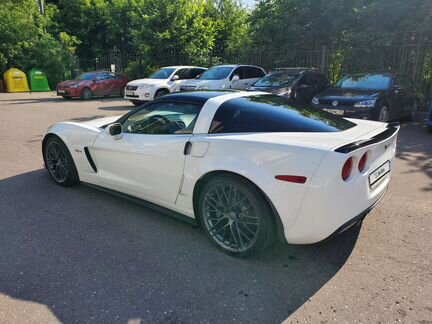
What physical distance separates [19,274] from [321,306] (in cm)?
232

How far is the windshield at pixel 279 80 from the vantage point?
431 inches

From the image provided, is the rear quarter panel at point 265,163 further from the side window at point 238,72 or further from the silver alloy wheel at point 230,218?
the side window at point 238,72

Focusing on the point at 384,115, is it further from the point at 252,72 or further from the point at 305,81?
the point at 252,72

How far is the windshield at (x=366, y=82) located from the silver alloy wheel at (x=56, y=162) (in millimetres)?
7652

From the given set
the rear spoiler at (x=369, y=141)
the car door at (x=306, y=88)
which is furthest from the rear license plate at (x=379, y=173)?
the car door at (x=306, y=88)

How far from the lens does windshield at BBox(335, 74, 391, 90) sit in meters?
9.34

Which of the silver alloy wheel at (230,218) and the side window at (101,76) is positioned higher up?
the side window at (101,76)

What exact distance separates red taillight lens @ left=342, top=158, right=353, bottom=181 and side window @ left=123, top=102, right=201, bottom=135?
1419 millimetres

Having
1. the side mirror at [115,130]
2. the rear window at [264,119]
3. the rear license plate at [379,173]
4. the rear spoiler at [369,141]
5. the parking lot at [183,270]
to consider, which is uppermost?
the rear window at [264,119]

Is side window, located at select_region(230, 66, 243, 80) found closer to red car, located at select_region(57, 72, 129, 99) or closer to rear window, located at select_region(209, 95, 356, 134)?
red car, located at select_region(57, 72, 129, 99)

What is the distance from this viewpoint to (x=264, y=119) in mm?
3240

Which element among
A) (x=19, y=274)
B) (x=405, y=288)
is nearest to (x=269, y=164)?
(x=405, y=288)

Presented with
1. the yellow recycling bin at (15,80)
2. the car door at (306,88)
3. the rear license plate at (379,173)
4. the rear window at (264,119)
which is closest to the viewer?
the rear license plate at (379,173)

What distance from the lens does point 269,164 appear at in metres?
2.81
